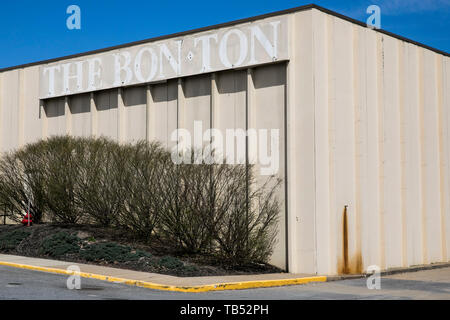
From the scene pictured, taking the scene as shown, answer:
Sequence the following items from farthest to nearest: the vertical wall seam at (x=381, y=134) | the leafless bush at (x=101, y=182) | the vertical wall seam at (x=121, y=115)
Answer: the vertical wall seam at (x=121, y=115) → the leafless bush at (x=101, y=182) → the vertical wall seam at (x=381, y=134)

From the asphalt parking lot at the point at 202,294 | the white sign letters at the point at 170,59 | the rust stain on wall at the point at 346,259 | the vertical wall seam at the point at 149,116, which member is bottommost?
the asphalt parking lot at the point at 202,294

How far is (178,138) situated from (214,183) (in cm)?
330

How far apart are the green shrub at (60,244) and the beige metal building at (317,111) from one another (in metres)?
4.15

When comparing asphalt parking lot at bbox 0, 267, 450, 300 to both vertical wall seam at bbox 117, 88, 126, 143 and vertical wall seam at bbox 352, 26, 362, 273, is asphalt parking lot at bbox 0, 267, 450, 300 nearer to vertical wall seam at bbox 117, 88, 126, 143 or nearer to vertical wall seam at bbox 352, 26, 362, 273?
vertical wall seam at bbox 352, 26, 362, 273

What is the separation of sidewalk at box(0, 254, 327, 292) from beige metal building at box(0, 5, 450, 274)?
170cm

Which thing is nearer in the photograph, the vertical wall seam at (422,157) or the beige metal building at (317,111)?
the beige metal building at (317,111)

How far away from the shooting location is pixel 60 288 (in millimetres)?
12977

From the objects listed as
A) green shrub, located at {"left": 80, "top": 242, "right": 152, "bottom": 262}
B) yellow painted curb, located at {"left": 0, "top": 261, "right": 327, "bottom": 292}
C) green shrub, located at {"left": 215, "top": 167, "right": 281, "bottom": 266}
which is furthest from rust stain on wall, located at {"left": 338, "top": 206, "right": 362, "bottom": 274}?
green shrub, located at {"left": 80, "top": 242, "right": 152, "bottom": 262}

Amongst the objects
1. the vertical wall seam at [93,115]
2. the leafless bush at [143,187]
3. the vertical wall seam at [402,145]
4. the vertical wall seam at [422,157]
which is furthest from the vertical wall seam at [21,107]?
the vertical wall seam at [422,157]

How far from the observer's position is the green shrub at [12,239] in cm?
2020

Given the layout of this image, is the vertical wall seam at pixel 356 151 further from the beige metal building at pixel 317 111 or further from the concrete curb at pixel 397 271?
the concrete curb at pixel 397 271

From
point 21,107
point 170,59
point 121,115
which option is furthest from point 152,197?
point 21,107
